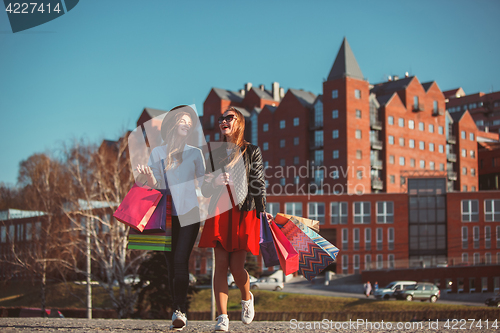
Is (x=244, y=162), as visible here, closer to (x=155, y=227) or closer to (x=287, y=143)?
(x=155, y=227)

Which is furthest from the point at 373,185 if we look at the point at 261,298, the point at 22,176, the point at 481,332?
the point at 481,332

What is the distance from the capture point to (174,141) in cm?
606

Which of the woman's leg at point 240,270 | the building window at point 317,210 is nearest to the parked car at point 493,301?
the building window at point 317,210

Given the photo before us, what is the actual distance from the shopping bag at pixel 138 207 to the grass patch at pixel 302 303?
33.7 m

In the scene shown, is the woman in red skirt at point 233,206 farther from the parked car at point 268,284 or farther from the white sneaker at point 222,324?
the parked car at point 268,284

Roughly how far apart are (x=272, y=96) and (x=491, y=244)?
4387 centimetres

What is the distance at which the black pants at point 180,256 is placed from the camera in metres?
5.79

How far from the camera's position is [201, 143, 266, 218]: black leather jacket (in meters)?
5.63

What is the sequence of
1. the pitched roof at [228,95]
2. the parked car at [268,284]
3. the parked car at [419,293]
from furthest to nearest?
the pitched roof at [228,95] < the parked car at [268,284] < the parked car at [419,293]

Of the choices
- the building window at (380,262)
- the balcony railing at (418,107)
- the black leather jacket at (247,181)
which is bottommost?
the building window at (380,262)

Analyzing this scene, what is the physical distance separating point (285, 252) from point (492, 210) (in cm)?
6021

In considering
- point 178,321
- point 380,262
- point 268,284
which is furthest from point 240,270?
point 380,262

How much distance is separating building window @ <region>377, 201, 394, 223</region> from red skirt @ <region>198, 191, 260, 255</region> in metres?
58.5

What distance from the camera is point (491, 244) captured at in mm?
60406
